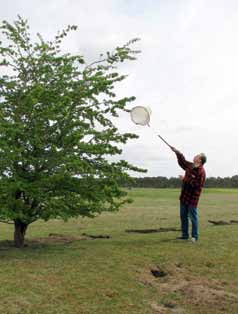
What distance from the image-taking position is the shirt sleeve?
39.0 feet

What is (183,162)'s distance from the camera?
39.2 ft

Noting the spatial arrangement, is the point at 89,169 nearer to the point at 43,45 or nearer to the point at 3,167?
the point at 3,167

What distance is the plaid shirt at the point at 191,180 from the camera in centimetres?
1187

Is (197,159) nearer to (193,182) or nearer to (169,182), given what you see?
(193,182)

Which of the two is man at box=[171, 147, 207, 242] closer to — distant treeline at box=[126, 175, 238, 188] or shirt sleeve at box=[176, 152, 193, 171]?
shirt sleeve at box=[176, 152, 193, 171]

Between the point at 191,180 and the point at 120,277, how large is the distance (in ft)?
13.5

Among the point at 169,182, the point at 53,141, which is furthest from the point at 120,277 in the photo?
the point at 169,182

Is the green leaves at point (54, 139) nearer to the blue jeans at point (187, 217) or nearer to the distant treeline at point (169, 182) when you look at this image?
the blue jeans at point (187, 217)

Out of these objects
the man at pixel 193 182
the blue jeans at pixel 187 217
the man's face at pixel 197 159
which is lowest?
the blue jeans at pixel 187 217

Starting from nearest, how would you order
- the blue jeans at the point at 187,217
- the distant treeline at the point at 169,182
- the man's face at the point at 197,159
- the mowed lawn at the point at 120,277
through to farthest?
the mowed lawn at the point at 120,277
the man's face at the point at 197,159
the blue jeans at the point at 187,217
the distant treeline at the point at 169,182

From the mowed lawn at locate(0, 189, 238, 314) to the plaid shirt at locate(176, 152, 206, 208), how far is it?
109cm

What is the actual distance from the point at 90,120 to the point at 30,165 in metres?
1.71

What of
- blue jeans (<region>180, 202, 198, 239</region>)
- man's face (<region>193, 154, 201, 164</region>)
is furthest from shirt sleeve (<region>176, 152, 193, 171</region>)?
blue jeans (<region>180, 202, 198, 239</region>)

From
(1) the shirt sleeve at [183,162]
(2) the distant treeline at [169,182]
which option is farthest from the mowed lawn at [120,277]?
(2) the distant treeline at [169,182]
